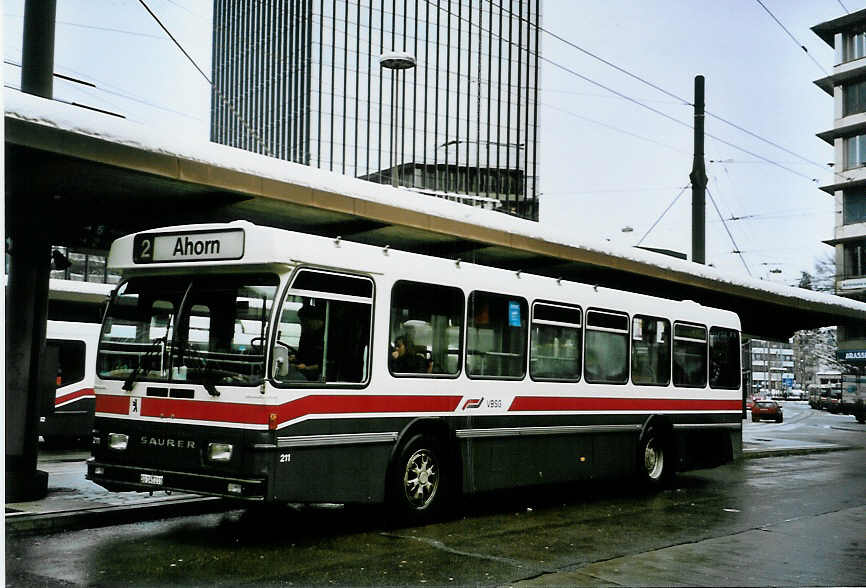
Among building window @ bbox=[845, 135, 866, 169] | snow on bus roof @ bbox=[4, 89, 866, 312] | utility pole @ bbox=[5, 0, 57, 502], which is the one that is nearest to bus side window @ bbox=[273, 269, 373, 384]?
snow on bus roof @ bbox=[4, 89, 866, 312]

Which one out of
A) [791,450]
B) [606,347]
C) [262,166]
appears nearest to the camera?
[262,166]

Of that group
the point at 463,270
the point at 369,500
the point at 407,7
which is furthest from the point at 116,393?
the point at 407,7

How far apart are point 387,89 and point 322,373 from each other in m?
81.8

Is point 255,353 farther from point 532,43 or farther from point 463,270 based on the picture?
point 532,43

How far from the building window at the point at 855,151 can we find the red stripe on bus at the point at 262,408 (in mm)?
72401

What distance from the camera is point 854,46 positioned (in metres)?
75.2

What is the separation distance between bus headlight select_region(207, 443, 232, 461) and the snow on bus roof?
3.60 m

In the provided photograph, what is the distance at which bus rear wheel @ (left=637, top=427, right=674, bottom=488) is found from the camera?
14.6 metres

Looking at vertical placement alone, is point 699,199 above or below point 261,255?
above

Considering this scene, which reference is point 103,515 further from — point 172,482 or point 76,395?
point 76,395

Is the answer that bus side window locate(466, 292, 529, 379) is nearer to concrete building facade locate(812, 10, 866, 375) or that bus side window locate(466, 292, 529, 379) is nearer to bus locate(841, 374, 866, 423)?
bus locate(841, 374, 866, 423)

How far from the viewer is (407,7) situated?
88.7 meters

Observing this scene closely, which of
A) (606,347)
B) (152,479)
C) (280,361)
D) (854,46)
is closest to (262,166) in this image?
(280,361)

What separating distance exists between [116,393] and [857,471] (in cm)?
1481
